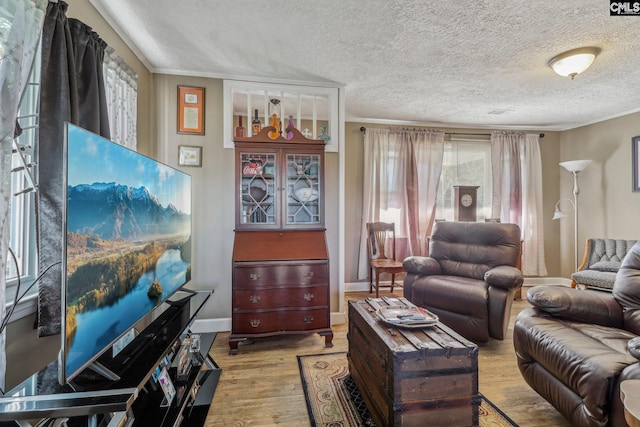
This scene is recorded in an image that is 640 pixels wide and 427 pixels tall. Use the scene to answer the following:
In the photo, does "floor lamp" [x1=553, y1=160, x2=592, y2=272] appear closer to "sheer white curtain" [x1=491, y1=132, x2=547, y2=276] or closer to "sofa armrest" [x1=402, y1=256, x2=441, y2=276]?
Answer: "sheer white curtain" [x1=491, y1=132, x2=547, y2=276]

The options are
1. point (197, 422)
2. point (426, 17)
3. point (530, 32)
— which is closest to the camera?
point (197, 422)

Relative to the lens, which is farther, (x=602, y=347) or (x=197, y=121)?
(x=197, y=121)

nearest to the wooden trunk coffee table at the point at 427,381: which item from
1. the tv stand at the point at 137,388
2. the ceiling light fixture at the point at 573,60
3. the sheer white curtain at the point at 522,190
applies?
the tv stand at the point at 137,388

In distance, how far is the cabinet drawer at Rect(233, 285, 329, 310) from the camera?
8.12 ft

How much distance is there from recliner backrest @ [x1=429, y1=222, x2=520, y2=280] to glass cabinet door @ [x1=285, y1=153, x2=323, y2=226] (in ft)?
4.78

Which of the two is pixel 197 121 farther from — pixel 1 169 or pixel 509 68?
pixel 509 68

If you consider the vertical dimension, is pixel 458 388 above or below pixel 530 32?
below

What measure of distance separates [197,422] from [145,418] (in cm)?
38

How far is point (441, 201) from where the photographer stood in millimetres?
4582

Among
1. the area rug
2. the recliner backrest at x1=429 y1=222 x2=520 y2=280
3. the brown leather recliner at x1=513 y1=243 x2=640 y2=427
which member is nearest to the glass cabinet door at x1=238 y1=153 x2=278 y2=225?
the area rug

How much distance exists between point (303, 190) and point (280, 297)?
3.26ft

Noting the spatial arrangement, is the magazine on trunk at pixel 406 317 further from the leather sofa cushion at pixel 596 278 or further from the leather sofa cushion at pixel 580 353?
the leather sofa cushion at pixel 596 278

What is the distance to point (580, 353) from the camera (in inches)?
56.2

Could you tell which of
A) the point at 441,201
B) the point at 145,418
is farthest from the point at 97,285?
the point at 441,201
